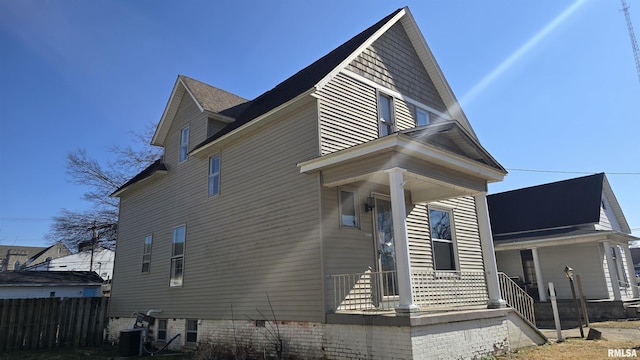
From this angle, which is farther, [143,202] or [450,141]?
[143,202]

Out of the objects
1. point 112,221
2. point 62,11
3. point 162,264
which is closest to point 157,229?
point 162,264

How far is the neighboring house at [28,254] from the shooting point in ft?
188

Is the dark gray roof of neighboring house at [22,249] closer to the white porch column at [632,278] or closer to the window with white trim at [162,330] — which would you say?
the window with white trim at [162,330]

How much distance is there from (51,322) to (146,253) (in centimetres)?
387

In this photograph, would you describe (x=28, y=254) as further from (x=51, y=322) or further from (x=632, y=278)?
(x=632, y=278)

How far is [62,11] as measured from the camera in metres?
11.0

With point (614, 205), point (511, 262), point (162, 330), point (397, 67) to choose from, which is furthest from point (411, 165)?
point (614, 205)

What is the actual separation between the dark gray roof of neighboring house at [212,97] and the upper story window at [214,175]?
1816 mm

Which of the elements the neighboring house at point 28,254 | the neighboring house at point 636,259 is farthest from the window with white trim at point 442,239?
the neighboring house at point 636,259

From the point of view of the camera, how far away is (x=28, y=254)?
66062 mm

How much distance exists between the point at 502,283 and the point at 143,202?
1224cm

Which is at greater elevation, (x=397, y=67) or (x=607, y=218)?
(x=397, y=67)

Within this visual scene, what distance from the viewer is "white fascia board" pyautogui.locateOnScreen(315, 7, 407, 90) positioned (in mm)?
9255

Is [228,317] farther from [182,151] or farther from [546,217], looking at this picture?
[546,217]
